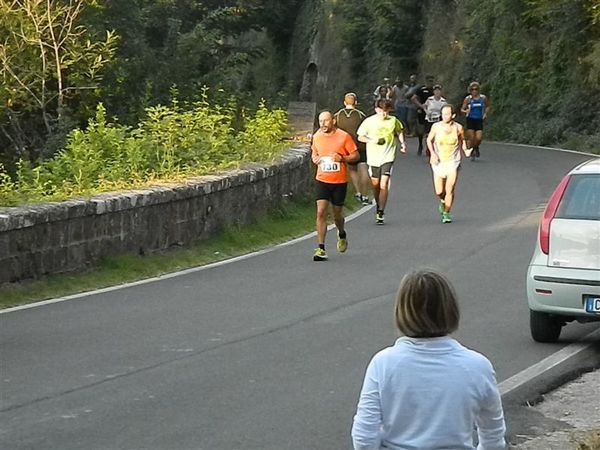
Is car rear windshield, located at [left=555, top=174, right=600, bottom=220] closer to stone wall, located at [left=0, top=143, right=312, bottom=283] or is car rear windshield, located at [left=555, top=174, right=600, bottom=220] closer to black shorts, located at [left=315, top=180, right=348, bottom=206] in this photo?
stone wall, located at [left=0, top=143, right=312, bottom=283]

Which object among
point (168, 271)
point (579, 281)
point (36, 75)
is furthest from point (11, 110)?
point (579, 281)

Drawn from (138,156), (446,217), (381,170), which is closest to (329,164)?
(138,156)

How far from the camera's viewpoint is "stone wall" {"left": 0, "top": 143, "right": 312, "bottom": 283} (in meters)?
12.6

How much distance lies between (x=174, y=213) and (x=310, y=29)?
44629 millimetres

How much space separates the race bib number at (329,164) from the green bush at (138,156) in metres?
2.01

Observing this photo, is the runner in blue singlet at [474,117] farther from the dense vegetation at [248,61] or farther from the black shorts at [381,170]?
the black shorts at [381,170]

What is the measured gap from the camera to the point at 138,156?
17.4 m

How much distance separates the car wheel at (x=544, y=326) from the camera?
33.7 ft

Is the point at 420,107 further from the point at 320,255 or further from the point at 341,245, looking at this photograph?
the point at 320,255

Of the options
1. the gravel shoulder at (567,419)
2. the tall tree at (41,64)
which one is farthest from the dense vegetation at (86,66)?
the gravel shoulder at (567,419)

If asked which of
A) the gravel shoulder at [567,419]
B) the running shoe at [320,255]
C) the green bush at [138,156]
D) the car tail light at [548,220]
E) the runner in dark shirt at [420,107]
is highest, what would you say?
the car tail light at [548,220]

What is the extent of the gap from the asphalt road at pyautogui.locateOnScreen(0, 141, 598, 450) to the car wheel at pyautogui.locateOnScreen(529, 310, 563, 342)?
0.18 metres

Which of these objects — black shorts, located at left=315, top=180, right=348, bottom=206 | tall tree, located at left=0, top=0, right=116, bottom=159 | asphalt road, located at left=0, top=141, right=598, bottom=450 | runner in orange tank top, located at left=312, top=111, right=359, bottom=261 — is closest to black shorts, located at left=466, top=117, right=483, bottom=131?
tall tree, located at left=0, top=0, right=116, bottom=159

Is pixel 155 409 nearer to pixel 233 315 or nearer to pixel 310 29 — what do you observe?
pixel 233 315
